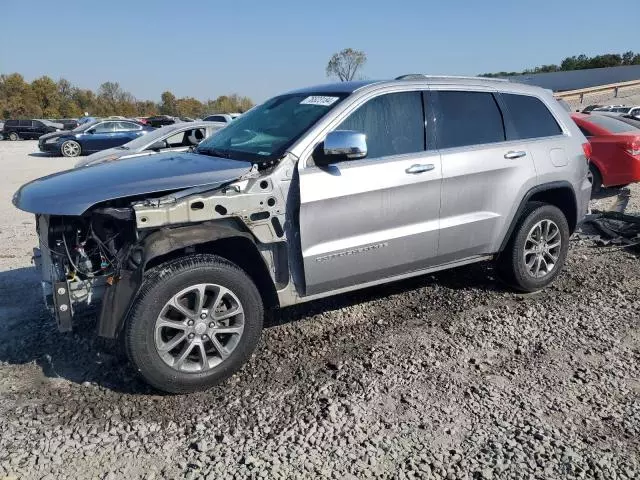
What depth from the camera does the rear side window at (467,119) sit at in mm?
4473

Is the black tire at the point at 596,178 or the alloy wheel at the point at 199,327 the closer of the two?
the alloy wheel at the point at 199,327

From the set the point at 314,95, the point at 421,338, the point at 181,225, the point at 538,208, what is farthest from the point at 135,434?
the point at 538,208

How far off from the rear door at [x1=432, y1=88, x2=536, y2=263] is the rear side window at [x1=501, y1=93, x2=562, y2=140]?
0.47 ft

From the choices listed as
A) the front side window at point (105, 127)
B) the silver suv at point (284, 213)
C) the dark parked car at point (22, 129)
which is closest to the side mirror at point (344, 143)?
the silver suv at point (284, 213)

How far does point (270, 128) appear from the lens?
4.29m

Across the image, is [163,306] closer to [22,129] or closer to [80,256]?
[80,256]

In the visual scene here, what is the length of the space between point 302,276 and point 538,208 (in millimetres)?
2480

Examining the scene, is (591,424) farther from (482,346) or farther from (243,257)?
(243,257)

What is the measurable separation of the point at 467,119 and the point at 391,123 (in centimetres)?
80

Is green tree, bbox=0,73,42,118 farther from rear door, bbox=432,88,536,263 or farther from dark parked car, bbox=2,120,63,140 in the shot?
rear door, bbox=432,88,536,263

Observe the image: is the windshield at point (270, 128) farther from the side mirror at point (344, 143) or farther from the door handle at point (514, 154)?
the door handle at point (514, 154)

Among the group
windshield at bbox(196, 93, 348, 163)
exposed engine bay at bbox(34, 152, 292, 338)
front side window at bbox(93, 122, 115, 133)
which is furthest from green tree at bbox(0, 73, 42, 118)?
exposed engine bay at bbox(34, 152, 292, 338)

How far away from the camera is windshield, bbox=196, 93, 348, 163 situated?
155 inches

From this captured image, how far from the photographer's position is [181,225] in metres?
3.39
